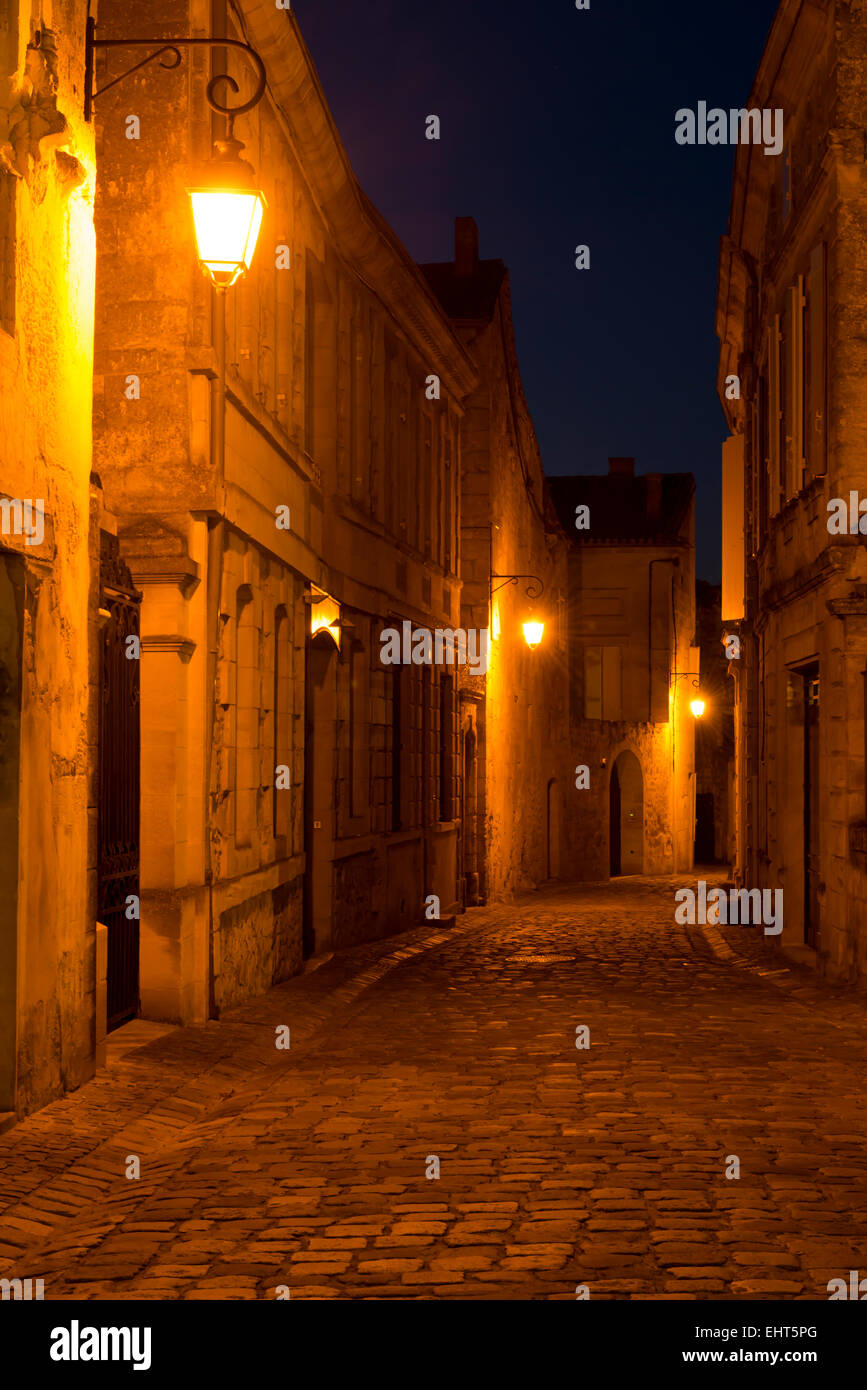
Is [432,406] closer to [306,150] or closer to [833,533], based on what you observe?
[306,150]

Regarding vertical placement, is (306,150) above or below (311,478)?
above

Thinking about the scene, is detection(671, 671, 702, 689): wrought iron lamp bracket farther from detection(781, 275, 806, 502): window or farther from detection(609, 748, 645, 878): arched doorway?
detection(781, 275, 806, 502): window

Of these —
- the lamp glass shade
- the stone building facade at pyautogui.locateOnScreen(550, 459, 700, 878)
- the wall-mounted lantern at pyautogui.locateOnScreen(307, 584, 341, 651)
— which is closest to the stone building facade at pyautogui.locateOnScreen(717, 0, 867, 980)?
the wall-mounted lantern at pyautogui.locateOnScreen(307, 584, 341, 651)

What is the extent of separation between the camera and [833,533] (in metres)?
13.0

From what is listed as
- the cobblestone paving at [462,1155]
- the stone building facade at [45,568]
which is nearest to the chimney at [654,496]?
the cobblestone paving at [462,1155]

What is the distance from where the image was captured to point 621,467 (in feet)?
159

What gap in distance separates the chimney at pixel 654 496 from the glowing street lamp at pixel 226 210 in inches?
1459

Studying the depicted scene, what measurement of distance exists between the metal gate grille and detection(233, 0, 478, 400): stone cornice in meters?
4.74

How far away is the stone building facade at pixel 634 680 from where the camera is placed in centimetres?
3847

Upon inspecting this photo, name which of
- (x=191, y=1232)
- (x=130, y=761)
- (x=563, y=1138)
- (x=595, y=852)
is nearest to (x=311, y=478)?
(x=130, y=761)

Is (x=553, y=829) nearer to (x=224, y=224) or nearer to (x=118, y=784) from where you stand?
(x=118, y=784)

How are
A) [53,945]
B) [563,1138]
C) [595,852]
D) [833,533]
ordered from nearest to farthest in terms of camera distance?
1. [563,1138]
2. [53,945]
3. [833,533]
4. [595,852]

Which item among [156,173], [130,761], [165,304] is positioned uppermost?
[156,173]

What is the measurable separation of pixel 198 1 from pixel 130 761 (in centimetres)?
504
